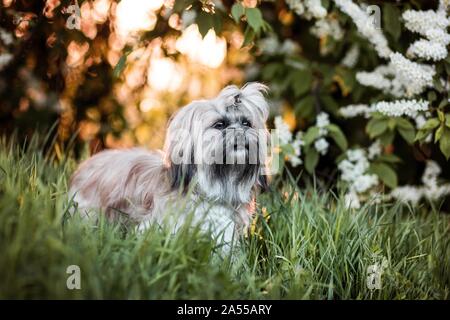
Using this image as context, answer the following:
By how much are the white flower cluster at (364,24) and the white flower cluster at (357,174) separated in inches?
35.2

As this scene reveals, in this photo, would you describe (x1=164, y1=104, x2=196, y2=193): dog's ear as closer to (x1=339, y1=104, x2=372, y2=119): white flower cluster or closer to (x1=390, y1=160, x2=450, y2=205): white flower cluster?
(x1=339, y1=104, x2=372, y2=119): white flower cluster

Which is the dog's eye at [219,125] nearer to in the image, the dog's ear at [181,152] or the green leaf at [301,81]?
the dog's ear at [181,152]

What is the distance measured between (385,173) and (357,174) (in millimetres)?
227

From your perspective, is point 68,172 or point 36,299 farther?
point 68,172

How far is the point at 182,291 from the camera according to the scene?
2.84 meters

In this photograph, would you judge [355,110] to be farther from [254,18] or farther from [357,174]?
[254,18]

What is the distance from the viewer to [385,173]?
5121mm

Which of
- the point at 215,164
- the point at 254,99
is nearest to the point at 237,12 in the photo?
the point at 254,99

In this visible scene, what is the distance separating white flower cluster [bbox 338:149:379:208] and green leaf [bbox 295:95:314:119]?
1.75 feet

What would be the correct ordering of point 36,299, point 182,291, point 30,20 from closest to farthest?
1. point 36,299
2. point 182,291
3. point 30,20

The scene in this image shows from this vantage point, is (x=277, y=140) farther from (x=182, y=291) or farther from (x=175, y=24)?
(x=182, y=291)

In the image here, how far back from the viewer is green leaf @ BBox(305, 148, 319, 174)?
16.7 feet

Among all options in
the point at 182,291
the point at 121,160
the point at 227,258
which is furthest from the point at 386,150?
the point at 182,291

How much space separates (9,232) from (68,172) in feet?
7.58
